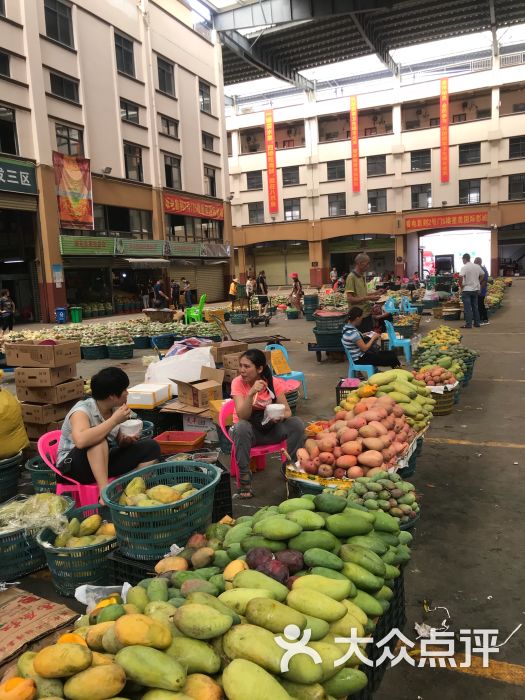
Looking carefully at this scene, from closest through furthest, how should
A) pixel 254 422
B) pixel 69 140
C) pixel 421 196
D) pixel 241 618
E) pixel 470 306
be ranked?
pixel 241 618 → pixel 254 422 → pixel 470 306 → pixel 69 140 → pixel 421 196

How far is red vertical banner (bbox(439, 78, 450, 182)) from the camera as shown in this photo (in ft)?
121

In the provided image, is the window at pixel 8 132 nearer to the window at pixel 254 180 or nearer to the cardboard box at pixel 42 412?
the cardboard box at pixel 42 412

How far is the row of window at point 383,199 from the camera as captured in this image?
37.5 m

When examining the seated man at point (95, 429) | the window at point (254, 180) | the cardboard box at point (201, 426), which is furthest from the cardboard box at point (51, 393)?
the window at point (254, 180)

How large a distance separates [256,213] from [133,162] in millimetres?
18502

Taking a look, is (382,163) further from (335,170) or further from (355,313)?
(355,313)

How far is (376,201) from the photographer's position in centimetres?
4097

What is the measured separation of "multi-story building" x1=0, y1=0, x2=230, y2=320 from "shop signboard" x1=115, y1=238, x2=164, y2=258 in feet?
0.28

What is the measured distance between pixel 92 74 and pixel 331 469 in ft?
86.2

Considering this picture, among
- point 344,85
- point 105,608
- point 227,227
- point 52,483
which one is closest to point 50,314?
point 227,227

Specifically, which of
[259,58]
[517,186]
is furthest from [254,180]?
[517,186]

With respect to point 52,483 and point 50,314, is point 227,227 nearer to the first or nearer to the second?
point 50,314

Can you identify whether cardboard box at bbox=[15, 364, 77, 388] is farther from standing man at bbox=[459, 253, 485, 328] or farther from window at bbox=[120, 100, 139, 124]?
window at bbox=[120, 100, 139, 124]

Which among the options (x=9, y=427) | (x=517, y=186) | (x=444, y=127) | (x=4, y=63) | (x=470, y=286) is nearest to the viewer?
(x=9, y=427)
